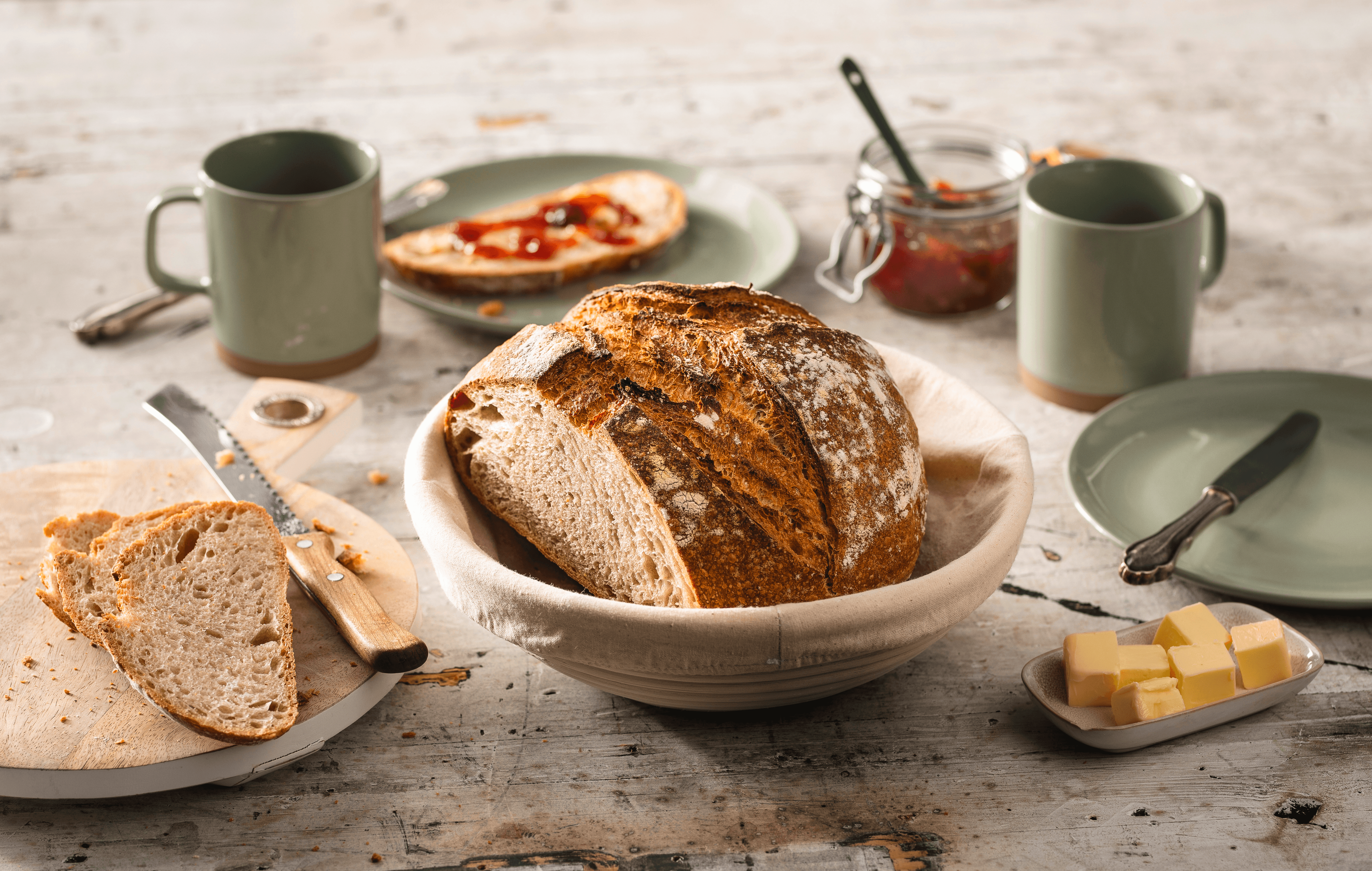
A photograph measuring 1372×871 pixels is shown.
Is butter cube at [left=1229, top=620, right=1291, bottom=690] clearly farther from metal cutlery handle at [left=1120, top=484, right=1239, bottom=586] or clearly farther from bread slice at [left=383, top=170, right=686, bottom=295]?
bread slice at [left=383, top=170, right=686, bottom=295]

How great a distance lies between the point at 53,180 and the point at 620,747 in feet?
6.58

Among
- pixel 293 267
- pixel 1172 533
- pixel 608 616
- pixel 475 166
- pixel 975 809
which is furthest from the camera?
pixel 475 166

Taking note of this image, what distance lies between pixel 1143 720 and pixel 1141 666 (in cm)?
5

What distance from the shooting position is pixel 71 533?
4.48 feet

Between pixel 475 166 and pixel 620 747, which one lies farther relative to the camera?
pixel 475 166

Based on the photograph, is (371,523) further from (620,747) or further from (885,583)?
(885,583)

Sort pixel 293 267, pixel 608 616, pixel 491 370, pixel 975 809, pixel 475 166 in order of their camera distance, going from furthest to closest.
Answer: pixel 475 166
pixel 293 267
pixel 491 370
pixel 975 809
pixel 608 616

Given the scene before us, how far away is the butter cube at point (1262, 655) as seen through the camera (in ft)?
3.90

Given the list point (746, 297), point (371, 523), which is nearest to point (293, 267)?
point (371, 523)

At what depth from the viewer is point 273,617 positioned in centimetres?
124

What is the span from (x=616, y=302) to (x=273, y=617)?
499 mm

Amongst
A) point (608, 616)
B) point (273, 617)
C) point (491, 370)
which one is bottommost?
point (273, 617)

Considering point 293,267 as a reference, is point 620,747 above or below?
below

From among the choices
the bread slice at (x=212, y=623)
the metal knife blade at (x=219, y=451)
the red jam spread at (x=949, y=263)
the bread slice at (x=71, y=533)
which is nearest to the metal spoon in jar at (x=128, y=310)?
the metal knife blade at (x=219, y=451)
